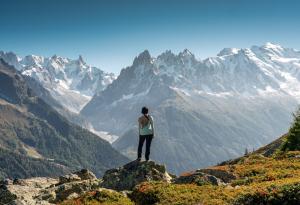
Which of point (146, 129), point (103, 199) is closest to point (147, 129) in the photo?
point (146, 129)

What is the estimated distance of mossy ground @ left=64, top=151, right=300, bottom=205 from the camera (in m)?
21.9

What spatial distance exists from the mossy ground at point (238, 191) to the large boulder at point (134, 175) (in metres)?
5.27

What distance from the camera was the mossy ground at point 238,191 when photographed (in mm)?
21911

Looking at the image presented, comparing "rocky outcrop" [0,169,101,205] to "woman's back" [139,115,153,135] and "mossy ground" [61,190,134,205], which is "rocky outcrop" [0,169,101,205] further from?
"woman's back" [139,115,153,135]

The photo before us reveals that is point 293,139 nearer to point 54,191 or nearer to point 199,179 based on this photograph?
point 199,179

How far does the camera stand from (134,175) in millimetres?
36969

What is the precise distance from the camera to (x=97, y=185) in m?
39.8

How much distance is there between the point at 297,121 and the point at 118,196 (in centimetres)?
3923

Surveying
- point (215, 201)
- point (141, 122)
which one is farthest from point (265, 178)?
point (141, 122)

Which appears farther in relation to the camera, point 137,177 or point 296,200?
point 137,177

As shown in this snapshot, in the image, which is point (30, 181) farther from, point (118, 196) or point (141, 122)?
point (118, 196)

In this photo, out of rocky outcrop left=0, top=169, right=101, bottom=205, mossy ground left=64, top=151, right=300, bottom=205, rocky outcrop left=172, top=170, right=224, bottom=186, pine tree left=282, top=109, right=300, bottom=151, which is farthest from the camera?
pine tree left=282, top=109, right=300, bottom=151

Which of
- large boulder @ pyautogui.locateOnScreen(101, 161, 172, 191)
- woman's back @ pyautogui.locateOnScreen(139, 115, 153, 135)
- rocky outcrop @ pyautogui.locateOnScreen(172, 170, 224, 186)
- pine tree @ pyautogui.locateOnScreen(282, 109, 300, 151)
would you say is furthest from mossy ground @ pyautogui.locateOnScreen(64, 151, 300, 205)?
pine tree @ pyautogui.locateOnScreen(282, 109, 300, 151)

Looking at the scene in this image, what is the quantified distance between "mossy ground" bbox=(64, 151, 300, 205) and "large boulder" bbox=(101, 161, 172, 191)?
17.3 feet
